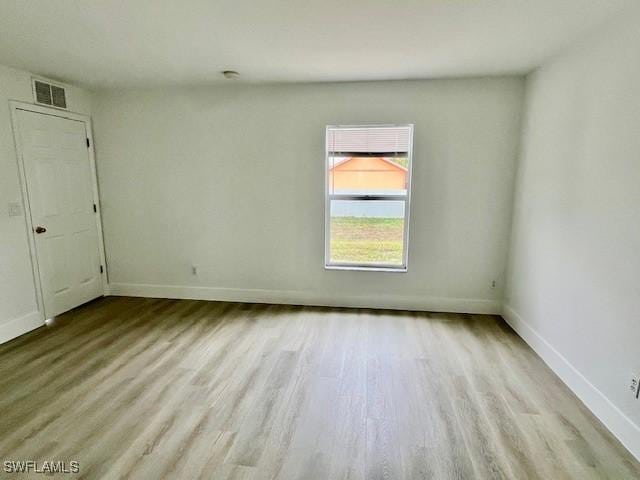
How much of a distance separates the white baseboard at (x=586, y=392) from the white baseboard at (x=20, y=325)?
15.5 feet

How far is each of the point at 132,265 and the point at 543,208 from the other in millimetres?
4574

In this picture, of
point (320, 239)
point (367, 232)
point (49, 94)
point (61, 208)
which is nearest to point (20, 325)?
point (61, 208)

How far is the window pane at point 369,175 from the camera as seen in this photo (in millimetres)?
3666

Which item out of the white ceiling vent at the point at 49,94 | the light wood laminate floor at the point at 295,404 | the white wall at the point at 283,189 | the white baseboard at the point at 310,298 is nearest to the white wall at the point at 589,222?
the light wood laminate floor at the point at 295,404

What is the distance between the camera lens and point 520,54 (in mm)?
2705

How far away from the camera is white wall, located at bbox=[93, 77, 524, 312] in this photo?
3.48 meters

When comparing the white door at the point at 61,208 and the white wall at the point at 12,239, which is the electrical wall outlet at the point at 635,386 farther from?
the white door at the point at 61,208

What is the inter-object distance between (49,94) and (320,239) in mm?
3181

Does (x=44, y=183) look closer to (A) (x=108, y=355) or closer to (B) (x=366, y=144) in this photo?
(A) (x=108, y=355)

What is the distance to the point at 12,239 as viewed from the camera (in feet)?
Answer: 10.2

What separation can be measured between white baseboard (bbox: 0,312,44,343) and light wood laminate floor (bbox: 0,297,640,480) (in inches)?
4.7

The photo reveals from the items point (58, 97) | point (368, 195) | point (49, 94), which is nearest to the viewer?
point (49, 94)

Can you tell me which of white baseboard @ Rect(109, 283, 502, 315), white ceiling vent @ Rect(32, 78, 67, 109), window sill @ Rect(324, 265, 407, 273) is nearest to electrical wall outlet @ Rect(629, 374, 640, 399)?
white baseboard @ Rect(109, 283, 502, 315)

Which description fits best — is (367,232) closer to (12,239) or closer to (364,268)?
(364,268)
